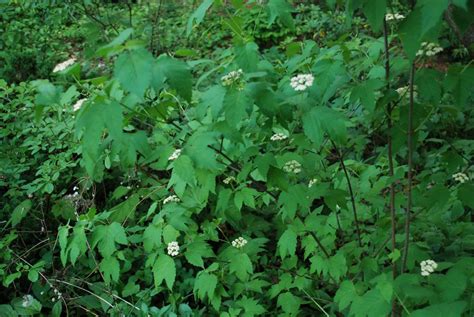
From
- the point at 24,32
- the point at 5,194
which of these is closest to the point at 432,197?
A: the point at 5,194

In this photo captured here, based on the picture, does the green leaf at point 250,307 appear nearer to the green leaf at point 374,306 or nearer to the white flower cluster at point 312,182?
the white flower cluster at point 312,182

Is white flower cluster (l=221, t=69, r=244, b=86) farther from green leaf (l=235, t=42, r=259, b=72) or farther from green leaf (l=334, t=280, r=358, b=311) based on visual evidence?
green leaf (l=334, t=280, r=358, b=311)

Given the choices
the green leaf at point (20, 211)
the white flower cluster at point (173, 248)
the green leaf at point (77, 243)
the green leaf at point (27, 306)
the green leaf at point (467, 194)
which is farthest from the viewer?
the green leaf at point (20, 211)

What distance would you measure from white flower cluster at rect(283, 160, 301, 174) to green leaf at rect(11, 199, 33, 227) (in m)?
2.00

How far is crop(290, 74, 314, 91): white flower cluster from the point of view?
6.51 ft

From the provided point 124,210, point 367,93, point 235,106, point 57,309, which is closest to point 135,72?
point 235,106

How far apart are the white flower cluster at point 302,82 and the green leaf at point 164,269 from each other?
1251 millimetres

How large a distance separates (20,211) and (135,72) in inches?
97.0

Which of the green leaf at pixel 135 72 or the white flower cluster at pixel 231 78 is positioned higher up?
the green leaf at pixel 135 72

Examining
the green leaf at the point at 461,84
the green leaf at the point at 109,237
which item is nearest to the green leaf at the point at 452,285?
the green leaf at the point at 461,84

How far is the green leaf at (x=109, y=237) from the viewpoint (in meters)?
2.72

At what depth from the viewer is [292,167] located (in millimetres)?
2434

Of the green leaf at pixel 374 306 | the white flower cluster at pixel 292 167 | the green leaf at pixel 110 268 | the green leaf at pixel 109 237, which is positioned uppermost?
the white flower cluster at pixel 292 167

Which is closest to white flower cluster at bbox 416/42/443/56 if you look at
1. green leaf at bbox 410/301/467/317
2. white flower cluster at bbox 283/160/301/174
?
white flower cluster at bbox 283/160/301/174
